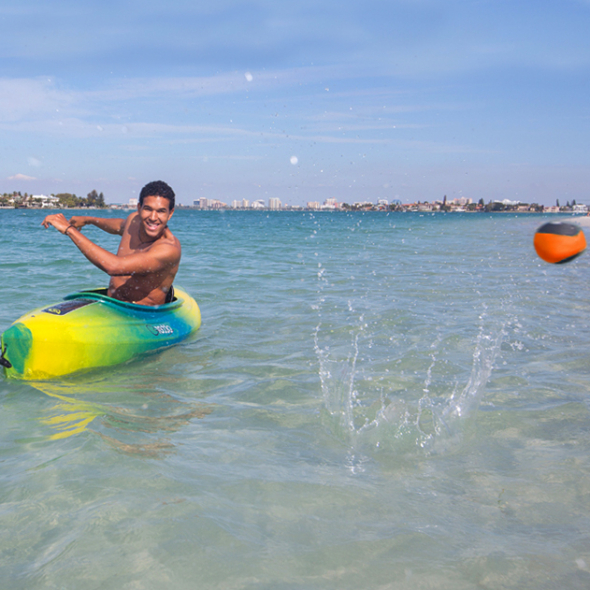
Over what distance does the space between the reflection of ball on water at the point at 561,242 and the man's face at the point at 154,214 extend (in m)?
3.63

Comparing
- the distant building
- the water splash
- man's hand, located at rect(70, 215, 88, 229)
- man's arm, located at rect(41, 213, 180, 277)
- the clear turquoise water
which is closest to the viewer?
the clear turquoise water

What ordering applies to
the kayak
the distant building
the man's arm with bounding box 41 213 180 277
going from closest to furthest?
the man's arm with bounding box 41 213 180 277
the kayak
the distant building

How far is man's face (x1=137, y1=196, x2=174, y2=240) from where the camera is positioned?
17.0 feet

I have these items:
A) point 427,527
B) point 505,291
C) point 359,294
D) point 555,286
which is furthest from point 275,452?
point 555,286

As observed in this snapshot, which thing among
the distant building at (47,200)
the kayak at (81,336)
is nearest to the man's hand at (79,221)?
the kayak at (81,336)

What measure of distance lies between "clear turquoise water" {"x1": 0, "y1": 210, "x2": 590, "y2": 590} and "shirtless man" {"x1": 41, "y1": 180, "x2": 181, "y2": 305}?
0.77 meters

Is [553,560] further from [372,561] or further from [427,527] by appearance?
→ [372,561]

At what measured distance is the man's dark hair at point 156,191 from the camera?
205 inches

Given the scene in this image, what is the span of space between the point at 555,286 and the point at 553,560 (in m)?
9.11

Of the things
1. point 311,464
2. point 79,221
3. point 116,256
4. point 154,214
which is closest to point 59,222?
point 116,256

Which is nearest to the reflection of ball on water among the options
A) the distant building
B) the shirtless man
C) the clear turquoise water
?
the clear turquoise water

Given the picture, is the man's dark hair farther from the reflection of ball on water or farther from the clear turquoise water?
the reflection of ball on water

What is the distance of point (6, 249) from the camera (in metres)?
16.6

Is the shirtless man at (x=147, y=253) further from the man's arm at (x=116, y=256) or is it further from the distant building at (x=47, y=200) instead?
the distant building at (x=47, y=200)
